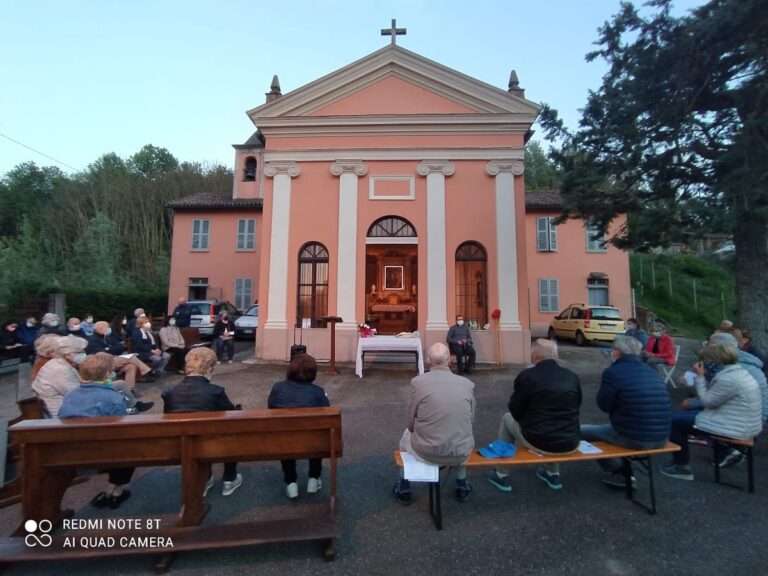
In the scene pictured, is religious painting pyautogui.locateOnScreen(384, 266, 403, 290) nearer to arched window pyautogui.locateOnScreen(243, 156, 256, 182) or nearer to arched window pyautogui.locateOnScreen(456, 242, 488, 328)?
arched window pyautogui.locateOnScreen(456, 242, 488, 328)

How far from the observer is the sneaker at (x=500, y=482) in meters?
3.68

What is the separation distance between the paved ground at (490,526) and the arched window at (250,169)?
76.3 feet

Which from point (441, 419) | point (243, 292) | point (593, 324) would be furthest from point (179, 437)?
point (243, 292)

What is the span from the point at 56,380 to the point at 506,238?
31.6 feet

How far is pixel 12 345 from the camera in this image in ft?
31.9

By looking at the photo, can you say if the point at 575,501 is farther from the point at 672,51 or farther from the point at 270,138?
the point at 270,138

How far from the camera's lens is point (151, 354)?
320 inches

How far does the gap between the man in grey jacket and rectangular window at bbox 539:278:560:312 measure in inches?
644

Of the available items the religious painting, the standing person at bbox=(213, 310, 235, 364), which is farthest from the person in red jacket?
the standing person at bbox=(213, 310, 235, 364)

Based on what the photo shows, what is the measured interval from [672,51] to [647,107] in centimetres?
88

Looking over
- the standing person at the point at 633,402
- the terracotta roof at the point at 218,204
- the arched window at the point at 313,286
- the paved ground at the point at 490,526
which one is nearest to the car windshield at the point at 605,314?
the arched window at the point at 313,286

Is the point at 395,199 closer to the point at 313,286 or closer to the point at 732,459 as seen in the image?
the point at 313,286

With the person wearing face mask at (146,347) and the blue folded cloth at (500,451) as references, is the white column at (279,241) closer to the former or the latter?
the person wearing face mask at (146,347)

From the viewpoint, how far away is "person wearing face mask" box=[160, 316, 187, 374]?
8.81 metres
